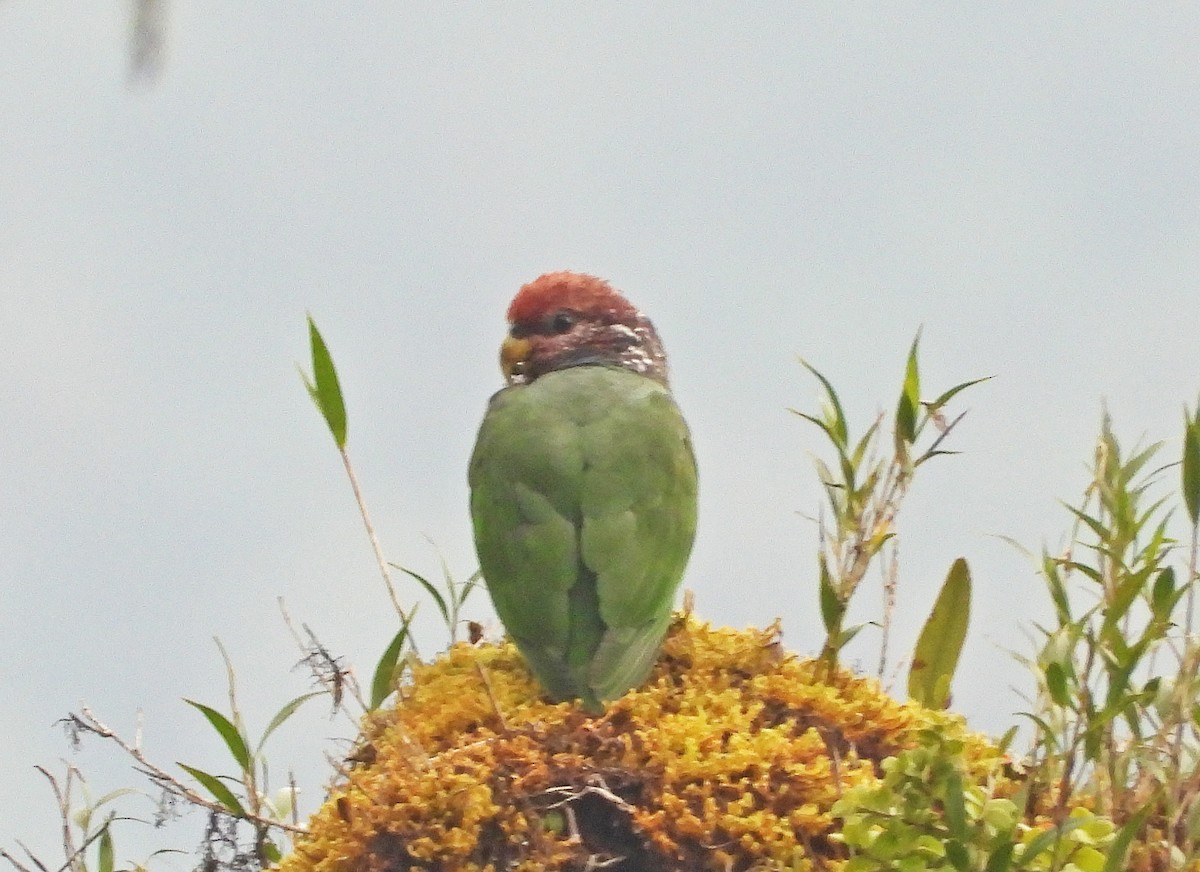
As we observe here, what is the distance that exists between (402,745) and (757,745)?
0.66 metres

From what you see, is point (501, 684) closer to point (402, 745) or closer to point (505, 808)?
point (402, 745)

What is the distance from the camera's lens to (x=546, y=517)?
300 cm

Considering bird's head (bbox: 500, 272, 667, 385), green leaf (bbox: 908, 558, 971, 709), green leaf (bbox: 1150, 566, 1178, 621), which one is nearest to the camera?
green leaf (bbox: 1150, 566, 1178, 621)

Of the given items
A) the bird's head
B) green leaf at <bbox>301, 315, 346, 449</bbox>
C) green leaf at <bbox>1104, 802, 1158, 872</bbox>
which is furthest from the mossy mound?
the bird's head

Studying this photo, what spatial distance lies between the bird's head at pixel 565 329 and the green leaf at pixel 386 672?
84 centimetres

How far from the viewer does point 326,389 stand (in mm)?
3209

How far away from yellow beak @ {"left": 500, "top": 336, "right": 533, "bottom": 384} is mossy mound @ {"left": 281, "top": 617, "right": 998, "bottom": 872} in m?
1.12

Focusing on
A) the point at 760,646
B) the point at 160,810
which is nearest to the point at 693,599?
the point at 760,646

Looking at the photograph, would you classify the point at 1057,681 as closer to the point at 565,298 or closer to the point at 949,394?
the point at 949,394

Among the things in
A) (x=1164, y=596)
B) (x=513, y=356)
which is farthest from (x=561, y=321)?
(x=1164, y=596)

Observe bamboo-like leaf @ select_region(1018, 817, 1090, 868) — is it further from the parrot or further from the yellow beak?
the yellow beak

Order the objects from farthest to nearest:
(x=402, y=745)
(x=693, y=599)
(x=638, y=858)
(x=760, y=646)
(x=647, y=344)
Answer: (x=647, y=344) → (x=693, y=599) → (x=760, y=646) → (x=402, y=745) → (x=638, y=858)

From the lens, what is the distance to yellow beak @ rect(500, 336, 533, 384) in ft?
12.0

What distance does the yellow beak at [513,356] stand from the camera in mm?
3654
